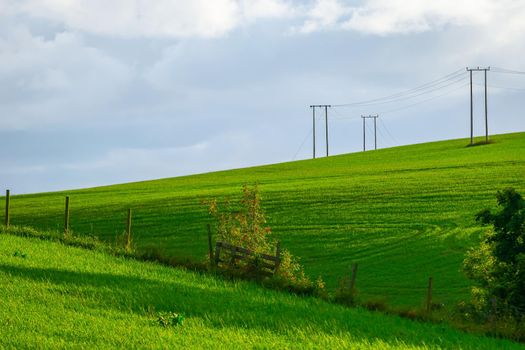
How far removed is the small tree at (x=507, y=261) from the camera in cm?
2883

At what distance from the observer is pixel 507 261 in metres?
30.1

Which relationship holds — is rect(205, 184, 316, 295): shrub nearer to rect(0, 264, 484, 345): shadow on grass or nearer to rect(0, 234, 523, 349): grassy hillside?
rect(0, 234, 523, 349): grassy hillside

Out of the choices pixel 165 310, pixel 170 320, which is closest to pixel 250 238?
pixel 165 310

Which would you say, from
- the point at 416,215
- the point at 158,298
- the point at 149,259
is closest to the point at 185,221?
the point at 416,215

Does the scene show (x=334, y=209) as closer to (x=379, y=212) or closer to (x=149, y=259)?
(x=379, y=212)

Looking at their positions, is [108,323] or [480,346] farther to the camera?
[480,346]

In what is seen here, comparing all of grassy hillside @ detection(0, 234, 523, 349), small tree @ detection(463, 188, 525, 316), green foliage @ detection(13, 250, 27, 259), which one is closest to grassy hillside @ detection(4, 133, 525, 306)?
grassy hillside @ detection(0, 234, 523, 349)

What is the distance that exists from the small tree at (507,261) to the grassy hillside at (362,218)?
776cm

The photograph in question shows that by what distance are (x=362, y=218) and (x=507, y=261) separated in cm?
2698

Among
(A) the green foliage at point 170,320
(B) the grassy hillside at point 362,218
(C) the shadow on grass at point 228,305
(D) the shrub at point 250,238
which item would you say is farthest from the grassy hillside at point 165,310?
(B) the grassy hillside at point 362,218

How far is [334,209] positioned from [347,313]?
35.9m

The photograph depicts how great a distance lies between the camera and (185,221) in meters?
59.5

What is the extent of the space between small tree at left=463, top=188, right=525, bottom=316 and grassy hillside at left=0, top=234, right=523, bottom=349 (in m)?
4.51

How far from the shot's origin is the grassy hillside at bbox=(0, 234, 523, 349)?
19.2 metres
